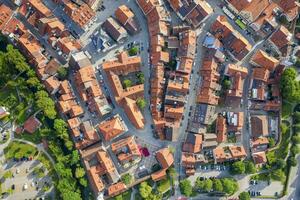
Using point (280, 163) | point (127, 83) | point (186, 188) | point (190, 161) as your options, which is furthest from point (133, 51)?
point (280, 163)

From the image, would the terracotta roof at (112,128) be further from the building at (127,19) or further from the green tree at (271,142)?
the green tree at (271,142)

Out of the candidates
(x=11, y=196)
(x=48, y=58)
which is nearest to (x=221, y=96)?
(x=48, y=58)

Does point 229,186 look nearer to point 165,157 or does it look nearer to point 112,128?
point 165,157

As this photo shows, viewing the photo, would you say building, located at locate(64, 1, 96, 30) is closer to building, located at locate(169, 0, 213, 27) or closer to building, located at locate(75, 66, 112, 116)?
building, located at locate(75, 66, 112, 116)

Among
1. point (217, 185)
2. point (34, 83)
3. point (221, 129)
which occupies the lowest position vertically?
point (217, 185)

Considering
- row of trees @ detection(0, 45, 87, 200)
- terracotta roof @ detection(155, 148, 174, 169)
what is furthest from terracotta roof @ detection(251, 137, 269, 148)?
row of trees @ detection(0, 45, 87, 200)

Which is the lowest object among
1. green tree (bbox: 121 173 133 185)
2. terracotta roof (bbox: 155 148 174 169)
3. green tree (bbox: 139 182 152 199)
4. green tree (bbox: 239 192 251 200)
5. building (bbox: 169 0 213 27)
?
green tree (bbox: 139 182 152 199)

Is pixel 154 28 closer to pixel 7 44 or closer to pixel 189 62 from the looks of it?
pixel 189 62
